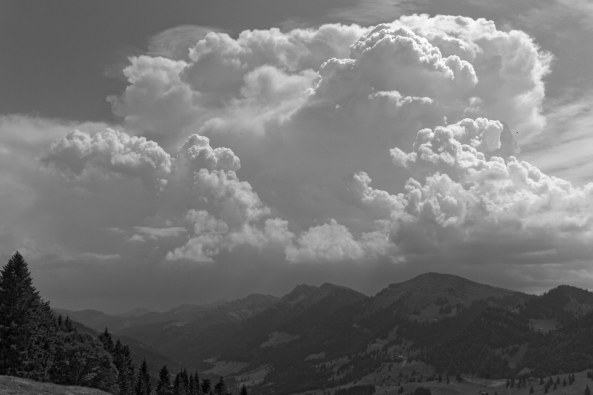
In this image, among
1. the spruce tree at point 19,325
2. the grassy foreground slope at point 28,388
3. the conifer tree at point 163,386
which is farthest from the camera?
the conifer tree at point 163,386

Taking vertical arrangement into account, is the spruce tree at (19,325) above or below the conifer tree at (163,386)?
above

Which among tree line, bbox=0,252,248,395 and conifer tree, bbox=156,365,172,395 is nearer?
tree line, bbox=0,252,248,395

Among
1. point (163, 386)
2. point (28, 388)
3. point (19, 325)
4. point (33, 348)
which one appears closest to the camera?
point (28, 388)

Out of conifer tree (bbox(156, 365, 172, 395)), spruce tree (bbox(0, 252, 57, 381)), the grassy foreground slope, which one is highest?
spruce tree (bbox(0, 252, 57, 381))

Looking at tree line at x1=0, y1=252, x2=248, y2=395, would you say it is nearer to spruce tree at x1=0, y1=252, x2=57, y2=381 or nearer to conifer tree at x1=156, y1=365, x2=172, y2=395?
spruce tree at x1=0, y1=252, x2=57, y2=381

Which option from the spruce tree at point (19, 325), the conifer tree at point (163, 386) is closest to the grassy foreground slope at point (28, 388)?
the spruce tree at point (19, 325)

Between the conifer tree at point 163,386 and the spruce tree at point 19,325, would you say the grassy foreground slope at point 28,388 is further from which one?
the conifer tree at point 163,386

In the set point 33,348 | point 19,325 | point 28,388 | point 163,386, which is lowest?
point 163,386

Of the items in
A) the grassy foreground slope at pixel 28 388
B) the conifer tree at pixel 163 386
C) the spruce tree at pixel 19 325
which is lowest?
the conifer tree at pixel 163 386

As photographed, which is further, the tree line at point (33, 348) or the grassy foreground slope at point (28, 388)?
the tree line at point (33, 348)

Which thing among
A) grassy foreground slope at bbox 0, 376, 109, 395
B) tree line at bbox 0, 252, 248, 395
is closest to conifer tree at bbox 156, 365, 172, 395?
tree line at bbox 0, 252, 248, 395

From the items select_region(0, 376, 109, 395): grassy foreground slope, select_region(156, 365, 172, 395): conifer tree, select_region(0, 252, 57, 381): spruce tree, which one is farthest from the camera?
select_region(156, 365, 172, 395): conifer tree

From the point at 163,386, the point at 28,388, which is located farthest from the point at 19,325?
the point at 163,386

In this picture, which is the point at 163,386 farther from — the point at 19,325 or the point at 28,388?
the point at 28,388
